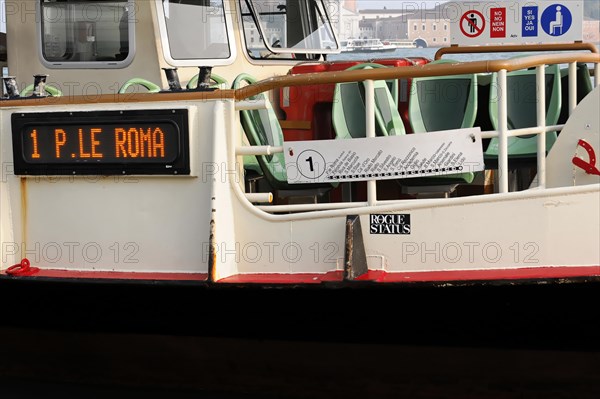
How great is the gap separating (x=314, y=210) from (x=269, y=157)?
0.53 metres

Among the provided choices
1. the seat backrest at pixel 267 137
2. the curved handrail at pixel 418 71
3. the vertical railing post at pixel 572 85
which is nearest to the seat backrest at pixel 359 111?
the seat backrest at pixel 267 137

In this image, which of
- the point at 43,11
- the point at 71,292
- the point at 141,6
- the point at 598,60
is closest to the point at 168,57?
the point at 141,6

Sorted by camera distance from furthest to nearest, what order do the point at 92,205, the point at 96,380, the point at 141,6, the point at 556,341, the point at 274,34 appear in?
the point at 274,34
the point at 141,6
the point at 96,380
the point at 92,205
the point at 556,341

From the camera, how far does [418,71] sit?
4234 millimetres

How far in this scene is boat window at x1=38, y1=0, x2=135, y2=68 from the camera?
570cm

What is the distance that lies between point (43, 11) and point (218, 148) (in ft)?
6.61

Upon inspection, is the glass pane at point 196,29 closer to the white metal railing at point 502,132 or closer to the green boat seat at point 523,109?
the white metal railing at point 502,132

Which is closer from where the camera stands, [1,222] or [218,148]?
[218,148]

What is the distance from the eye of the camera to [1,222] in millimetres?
4844

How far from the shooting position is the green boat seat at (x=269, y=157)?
4.71m

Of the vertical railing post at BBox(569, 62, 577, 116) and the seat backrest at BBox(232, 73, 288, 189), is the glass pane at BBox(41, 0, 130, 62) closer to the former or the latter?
the seat backrest at BBox(232, 73, 288, 189)

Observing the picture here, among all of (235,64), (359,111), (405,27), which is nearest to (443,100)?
(359,111)

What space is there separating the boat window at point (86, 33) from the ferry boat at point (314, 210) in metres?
1.00

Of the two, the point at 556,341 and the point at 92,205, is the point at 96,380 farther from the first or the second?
the point at 556,341
